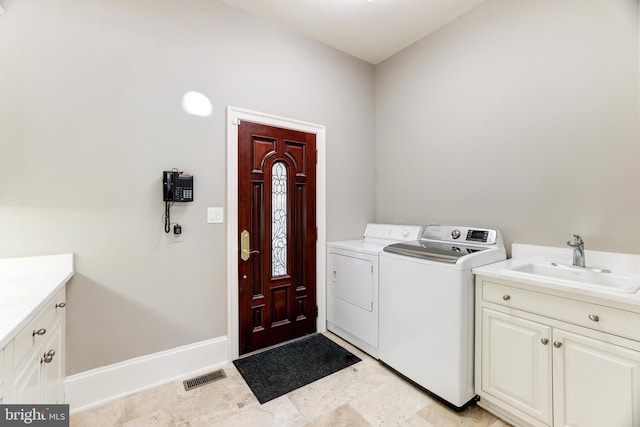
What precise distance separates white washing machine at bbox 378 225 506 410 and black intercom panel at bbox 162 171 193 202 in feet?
5.30

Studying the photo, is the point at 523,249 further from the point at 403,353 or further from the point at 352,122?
the point at 352,122

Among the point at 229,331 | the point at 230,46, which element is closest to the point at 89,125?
the point at 230,46

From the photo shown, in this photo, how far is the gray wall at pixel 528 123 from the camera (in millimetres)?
1736

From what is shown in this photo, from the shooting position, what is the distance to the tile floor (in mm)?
1713

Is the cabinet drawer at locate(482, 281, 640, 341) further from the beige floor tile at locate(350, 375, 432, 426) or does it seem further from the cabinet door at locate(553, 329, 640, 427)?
the beige floor tile at locate(350, 375, 432, 426)

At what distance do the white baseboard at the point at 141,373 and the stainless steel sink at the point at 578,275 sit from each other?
224 cm

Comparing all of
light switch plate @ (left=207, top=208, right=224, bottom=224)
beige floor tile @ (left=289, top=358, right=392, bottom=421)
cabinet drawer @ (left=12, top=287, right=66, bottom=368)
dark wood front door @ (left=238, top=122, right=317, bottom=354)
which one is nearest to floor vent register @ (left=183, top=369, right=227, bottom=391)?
dark wood front door @ (left=238, top=122, right=317, bottom=354)

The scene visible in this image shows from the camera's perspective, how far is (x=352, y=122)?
3.17 m

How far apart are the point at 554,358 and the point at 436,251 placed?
2.71 feet

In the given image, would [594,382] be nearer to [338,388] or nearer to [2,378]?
[338,388]

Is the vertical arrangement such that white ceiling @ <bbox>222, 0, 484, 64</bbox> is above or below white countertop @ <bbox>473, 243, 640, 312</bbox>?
above

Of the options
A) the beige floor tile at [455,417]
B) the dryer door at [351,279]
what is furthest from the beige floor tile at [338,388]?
the dryer door at [351,279]

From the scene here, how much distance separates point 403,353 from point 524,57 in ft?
7.93

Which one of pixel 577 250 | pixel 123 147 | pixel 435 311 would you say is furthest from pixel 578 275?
pixel 123 147
